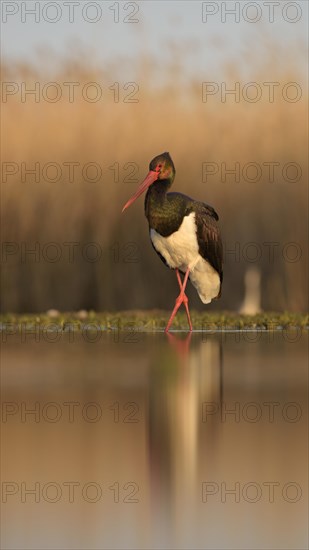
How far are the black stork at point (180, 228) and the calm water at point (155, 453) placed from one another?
3.14 metres

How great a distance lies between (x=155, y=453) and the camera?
5148 mm

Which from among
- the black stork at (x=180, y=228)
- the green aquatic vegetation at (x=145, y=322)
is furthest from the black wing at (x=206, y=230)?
the green aquatic vegetation at (x=145, y=322)

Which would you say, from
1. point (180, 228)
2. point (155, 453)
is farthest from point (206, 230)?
point (155, 453)

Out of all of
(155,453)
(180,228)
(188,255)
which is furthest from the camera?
(188,255)

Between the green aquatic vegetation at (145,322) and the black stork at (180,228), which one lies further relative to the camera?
the green aquatic vegetation at (145,322)

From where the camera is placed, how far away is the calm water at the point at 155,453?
3.93m

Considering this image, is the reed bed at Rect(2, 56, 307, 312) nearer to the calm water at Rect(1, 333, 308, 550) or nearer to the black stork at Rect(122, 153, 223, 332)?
the black stork at Rect(122, 153, 223, 332)

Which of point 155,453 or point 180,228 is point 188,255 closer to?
point 180,228

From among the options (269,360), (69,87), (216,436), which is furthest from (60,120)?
(216,436)

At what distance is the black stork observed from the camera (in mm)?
12172

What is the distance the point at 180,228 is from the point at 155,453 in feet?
23.3

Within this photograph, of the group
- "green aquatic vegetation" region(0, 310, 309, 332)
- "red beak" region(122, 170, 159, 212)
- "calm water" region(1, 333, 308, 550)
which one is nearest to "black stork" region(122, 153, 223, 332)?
"red beak" region(122, 170, 159, 212)

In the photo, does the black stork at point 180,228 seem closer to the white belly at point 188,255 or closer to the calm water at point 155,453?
the white belly at point 188,255

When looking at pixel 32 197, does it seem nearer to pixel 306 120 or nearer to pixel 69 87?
pixel 69 87
